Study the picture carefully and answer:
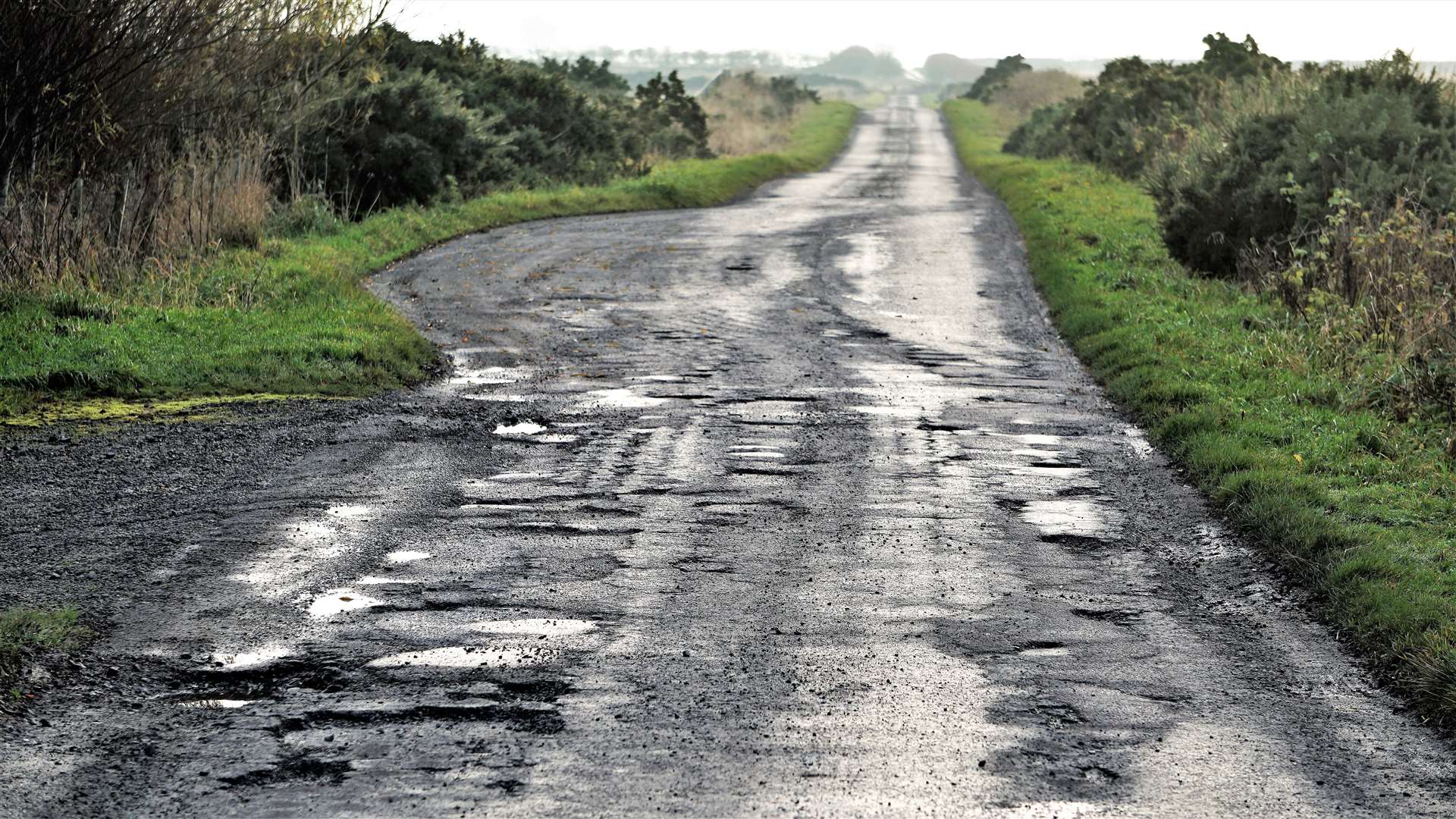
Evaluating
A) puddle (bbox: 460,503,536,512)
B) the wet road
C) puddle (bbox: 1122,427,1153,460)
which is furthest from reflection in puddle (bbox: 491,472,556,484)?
puddle (bbox: 1122,427,1153,460)

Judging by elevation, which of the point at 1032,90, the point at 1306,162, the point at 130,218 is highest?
the point at 1032,90

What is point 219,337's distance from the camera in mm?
11766

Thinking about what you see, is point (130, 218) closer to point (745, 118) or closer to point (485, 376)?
point (485, 376)

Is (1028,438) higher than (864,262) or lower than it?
lower

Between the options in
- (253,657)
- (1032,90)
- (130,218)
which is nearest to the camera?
(253,657)

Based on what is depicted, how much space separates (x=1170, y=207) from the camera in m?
18.2

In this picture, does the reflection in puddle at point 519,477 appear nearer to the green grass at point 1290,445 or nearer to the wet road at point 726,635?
the wet road at point 726,635

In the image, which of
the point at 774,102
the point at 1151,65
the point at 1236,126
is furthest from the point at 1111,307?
the point at 774,102

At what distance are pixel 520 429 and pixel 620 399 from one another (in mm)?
1230

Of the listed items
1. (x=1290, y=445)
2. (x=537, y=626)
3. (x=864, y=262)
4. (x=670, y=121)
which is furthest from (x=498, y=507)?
(x=670, y=121)

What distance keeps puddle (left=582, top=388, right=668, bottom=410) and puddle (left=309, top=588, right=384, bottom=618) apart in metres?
4.44

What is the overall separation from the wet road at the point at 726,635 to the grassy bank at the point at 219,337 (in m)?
0.99

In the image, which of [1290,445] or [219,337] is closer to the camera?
[1290,445]

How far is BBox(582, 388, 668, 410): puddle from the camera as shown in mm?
10539
